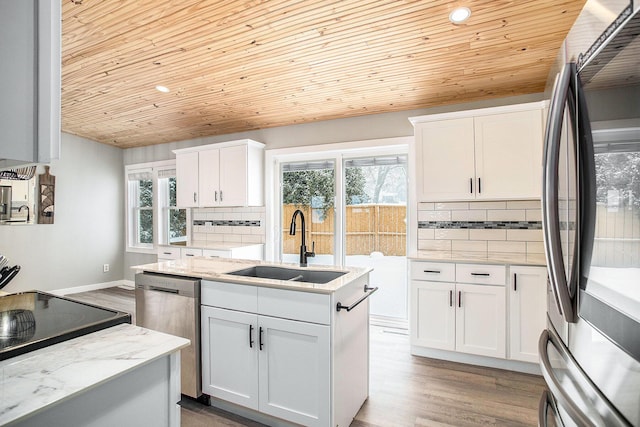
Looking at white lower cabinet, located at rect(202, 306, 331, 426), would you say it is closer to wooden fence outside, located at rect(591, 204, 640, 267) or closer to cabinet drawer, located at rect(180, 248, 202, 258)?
wooden fence outside, located at rect(591, 204, 640, 267)

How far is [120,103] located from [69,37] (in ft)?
4.86

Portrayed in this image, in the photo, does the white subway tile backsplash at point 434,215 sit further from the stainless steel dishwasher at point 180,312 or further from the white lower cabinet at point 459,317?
the stainless steel dishwasher at point 180,312

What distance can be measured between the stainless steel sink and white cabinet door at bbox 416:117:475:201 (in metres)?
1.53

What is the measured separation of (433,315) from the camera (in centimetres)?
304

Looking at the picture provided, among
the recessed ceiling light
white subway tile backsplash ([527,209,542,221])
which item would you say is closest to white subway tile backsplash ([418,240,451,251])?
white subway tile backsplash ([527,209,542,221])

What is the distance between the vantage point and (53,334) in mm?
1076

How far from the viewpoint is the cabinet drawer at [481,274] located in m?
2.82

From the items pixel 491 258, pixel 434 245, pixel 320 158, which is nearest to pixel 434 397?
pixel 491 258

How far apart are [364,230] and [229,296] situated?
7.91ft

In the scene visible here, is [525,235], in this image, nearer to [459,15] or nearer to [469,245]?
[469,245]

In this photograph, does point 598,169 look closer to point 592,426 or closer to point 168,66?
point 592,426

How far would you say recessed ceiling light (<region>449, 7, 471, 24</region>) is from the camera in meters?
2.13

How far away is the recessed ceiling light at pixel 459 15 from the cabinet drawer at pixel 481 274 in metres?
1.94

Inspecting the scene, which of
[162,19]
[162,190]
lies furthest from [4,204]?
[162,19]
